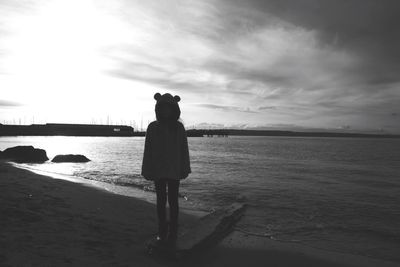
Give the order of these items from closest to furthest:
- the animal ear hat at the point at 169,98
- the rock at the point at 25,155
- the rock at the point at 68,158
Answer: the animal ear hat at the point at 169,98 → the rock at the point at 68,158 → the rock at the point at 25,155

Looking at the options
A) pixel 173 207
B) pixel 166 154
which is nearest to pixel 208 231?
pixel 173 207

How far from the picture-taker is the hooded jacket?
4.64 m

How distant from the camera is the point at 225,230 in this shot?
6.51m

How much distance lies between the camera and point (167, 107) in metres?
4.61

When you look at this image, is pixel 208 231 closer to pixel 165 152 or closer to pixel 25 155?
pixel 165 152

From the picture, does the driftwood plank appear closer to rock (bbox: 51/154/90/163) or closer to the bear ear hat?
the bear ear hat

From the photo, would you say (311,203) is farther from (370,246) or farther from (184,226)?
(184,226)

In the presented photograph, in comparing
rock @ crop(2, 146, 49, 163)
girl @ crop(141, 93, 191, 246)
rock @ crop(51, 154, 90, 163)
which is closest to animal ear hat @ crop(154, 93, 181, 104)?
girl @ crop(141, 93, 191, 246)

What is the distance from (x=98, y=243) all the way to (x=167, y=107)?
243cm

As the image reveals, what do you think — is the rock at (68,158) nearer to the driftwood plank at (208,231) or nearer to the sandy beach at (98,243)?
the sandy beach at (98,243)

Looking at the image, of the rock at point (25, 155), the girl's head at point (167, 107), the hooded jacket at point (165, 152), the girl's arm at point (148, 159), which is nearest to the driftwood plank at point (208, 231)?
the hooded jacket at point (165, 152)

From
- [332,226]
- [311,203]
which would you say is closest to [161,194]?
[332,226]

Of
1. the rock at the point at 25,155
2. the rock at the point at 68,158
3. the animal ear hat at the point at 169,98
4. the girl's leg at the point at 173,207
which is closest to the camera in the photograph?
the animal ear hat at the point at 169,98

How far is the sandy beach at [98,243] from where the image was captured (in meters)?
4.07
